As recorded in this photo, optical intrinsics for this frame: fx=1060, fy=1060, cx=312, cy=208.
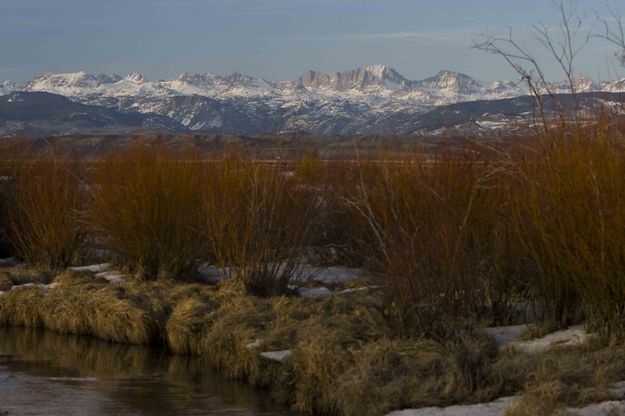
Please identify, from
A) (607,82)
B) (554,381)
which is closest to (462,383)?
(554,381)

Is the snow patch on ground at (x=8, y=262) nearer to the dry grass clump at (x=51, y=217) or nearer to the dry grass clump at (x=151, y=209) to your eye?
the dry grass clump at (x=51, y=217)

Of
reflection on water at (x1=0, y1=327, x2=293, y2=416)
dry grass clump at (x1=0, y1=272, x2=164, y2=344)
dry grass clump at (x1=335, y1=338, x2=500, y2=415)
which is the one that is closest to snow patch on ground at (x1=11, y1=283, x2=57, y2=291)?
dry grass clump at (x1=0, y1=272, x2=164, y2=344)

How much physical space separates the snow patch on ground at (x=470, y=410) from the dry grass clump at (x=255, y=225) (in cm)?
593

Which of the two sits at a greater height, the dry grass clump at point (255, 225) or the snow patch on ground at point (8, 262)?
the dry grass clump at point (255, 225)

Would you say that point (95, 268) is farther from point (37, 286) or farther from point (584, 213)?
point (584, 213)

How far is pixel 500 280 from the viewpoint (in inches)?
450

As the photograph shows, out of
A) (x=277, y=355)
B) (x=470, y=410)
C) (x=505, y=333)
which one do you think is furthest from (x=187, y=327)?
(x=470, y=410)

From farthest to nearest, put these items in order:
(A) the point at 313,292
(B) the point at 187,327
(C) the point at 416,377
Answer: (A) the point at 313,292 < (B) the point at 187,327 < (C) the point at 416,377

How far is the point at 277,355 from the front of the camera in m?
11.0

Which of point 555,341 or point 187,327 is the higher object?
point 555,341

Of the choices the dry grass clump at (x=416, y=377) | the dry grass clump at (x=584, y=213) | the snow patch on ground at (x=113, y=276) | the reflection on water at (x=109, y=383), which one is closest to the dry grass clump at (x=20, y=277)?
the snow patch on ground at (x=113, y=276)

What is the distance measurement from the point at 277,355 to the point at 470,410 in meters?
3.06

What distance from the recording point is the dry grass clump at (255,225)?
14523 mm

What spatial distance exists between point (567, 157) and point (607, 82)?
1596 millimetres
